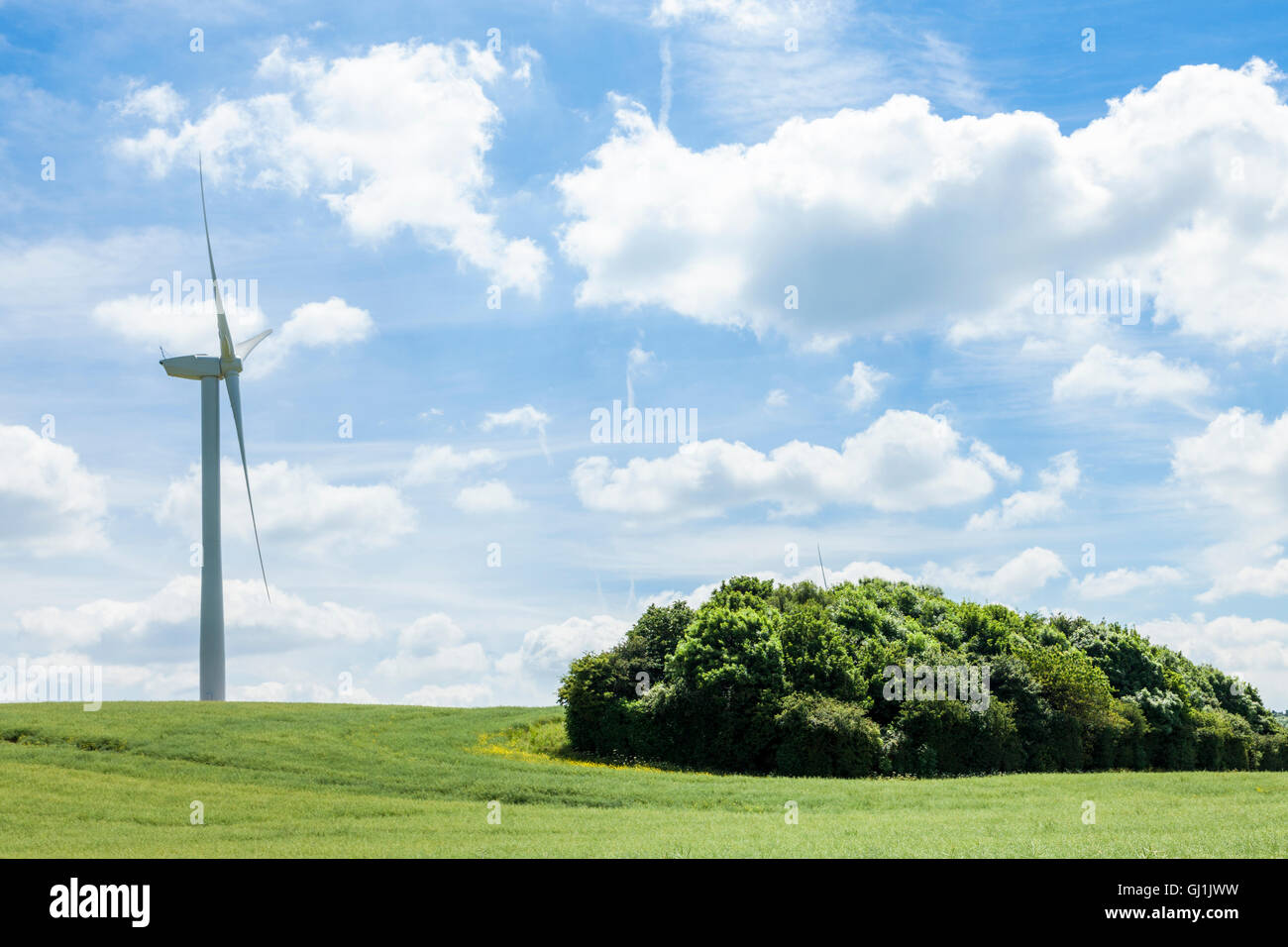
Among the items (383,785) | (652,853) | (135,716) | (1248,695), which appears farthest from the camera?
(1248,695)

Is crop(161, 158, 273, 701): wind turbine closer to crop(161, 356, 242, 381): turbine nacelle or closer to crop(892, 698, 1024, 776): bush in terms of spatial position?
crop(161, 356, 242, 381): turbine nacelle

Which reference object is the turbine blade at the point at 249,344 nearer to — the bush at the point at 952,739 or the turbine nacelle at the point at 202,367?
the turbine nacelle at the point at 202,367

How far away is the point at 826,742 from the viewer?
41.3 metres

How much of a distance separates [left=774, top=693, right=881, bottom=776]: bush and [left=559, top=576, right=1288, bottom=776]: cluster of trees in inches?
2.3

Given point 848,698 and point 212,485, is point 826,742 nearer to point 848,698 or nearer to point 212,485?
point 848,698

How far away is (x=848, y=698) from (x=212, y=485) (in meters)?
36.0

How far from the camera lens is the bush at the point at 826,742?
41.1m

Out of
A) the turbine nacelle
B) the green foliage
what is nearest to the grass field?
the green foliage

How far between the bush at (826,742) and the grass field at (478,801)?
3472mm

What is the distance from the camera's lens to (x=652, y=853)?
64.0ft

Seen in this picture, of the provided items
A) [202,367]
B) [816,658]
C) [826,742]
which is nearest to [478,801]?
[826,742]
